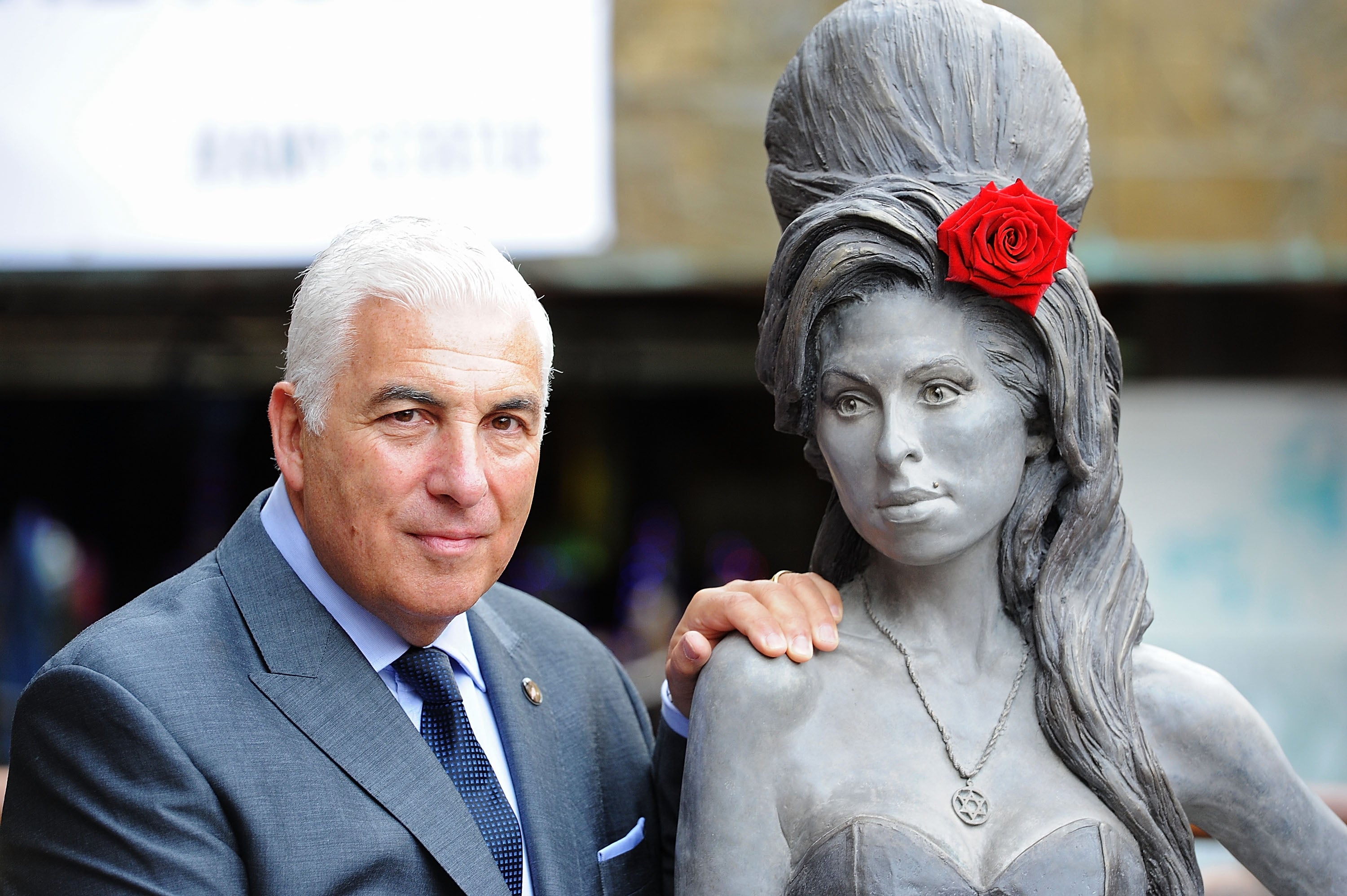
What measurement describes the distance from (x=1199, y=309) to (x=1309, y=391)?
53cm

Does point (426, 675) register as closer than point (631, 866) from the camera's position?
Yes

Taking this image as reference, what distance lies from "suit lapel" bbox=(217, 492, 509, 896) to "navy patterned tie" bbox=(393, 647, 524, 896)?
5 cm

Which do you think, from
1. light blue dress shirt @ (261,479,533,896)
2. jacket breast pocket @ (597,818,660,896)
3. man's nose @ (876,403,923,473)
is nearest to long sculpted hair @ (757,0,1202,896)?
man's nose @ (876,403,923,473)

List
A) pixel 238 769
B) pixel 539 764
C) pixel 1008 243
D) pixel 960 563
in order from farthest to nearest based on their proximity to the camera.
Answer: pixel 539 764, pixel 960 563, pixel 238 769, pixel 1008 243

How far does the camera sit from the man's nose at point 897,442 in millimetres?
1810

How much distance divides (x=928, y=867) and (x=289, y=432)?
1149mm

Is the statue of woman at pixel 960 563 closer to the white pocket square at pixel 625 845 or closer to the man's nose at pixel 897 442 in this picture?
the man's nose at pixel 897 442

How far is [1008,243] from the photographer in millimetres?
1789

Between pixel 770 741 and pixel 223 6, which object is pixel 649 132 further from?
pixel 770 741

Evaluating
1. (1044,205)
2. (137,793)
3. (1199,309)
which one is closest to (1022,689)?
(1044,205)

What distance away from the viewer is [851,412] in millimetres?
1892

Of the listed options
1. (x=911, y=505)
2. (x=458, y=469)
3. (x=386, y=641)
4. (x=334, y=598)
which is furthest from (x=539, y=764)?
(x=911, y=505)

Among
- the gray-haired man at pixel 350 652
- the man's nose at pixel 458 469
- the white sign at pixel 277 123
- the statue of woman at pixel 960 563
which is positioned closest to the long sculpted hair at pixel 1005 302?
the statue of woman at pixel 960 563

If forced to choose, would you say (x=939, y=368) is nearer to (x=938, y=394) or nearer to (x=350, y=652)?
(x=938, y=394)
